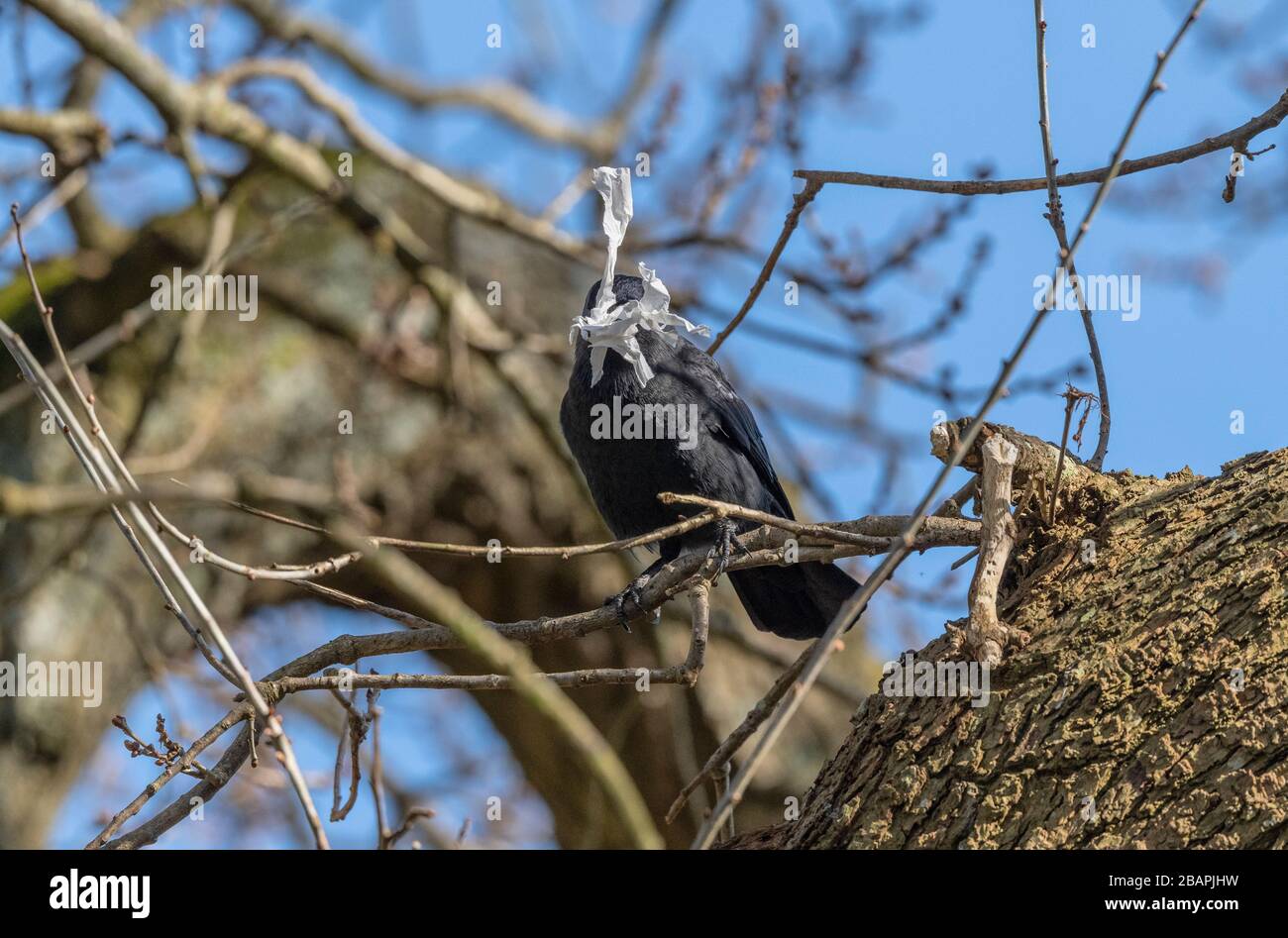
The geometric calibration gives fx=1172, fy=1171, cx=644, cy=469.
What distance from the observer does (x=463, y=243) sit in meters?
7.36

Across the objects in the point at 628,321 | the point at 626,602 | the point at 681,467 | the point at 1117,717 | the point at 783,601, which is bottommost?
the point at 1117,717

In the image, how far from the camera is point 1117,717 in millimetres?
2354

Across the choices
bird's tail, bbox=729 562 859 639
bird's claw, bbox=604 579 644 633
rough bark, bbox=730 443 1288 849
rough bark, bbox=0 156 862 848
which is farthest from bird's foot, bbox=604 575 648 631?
rough bark, bbox=0 156 862 848

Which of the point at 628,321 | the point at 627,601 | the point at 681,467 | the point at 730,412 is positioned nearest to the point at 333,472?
the point at 730,412

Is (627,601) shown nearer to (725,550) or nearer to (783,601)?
(725,550)

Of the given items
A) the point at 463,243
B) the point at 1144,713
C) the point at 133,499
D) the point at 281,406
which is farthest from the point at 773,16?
the point at 133,499

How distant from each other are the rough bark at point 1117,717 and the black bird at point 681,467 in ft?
4.53

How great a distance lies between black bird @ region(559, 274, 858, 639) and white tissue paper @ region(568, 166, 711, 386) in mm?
71

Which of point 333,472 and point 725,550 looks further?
point 333,472

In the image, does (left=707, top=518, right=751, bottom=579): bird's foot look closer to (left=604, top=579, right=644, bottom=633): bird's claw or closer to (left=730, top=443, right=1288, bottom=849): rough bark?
(left=604, top=579, right=644, bottom=633): bird's claw

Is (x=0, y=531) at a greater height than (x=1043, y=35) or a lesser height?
greater

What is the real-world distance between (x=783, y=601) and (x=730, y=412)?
29.8 inches
